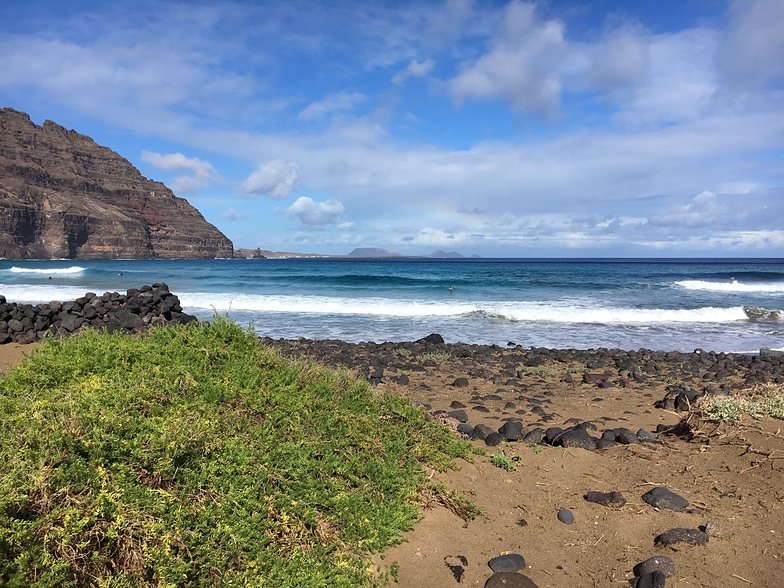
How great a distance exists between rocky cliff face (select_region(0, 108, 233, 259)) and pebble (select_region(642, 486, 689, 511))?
113747 mm

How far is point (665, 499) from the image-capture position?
14.4ft

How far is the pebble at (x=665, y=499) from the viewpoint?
432 centimetres

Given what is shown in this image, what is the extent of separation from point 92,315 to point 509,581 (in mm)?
12611

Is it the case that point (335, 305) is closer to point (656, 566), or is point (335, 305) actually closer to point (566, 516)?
point (566, 516)

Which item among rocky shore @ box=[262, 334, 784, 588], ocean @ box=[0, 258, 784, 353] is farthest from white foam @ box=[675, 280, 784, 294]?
rocky shore @ box=[262, 334, 784, 588]

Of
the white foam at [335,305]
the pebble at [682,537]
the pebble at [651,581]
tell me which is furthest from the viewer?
the white foam at [335,305]

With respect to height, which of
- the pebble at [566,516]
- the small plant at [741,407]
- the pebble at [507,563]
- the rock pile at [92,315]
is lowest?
the pebble at [507,563]

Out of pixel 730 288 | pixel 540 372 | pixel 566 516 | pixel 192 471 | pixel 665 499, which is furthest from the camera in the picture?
pixel 730 288

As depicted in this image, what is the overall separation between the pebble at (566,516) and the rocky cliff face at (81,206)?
113 m

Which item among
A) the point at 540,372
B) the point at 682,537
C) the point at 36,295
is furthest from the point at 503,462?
the point at 36,295

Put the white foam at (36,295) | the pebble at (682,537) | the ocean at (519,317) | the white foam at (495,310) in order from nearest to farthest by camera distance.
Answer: the pebble at (682,537)
the ocean at (519,317)
the white foam at (495,310)
the white foam at (36,295)

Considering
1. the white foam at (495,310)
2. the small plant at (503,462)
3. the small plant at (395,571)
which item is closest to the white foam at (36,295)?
the white foam at (495,310)

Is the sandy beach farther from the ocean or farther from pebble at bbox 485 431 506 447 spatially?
the ocean

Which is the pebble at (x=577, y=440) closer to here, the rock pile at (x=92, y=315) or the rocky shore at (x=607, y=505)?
the rocky shore at (x=607, y=505)
